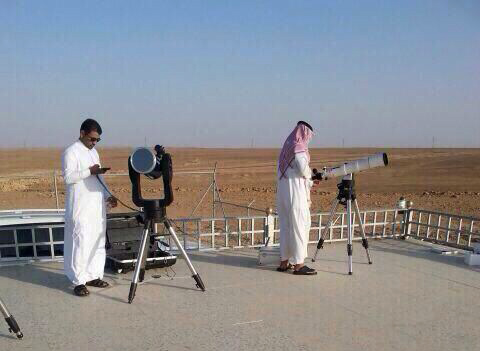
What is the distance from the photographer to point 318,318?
4145mm

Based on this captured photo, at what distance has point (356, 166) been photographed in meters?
5.66

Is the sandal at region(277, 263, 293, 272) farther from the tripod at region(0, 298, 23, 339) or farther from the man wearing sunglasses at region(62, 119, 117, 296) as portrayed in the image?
the tripod at region(0, 298, 23, 339)

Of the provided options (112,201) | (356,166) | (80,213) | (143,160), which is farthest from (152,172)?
(356,166)

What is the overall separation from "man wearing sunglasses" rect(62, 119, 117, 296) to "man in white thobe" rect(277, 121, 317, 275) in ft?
6.80

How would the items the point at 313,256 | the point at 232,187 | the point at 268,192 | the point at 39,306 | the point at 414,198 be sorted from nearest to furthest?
the point at 39,306 < the point at 313,256 < the point at 414,198 < the point at 268,192 < the point at 232,187

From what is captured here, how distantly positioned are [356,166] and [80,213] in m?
3.24

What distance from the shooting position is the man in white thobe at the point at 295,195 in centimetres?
538

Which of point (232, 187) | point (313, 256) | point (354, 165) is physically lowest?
point (232, 187)

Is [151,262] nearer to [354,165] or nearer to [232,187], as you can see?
[354,165]

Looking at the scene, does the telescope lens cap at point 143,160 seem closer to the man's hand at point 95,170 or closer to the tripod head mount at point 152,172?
the tripod head mount at point 152,172

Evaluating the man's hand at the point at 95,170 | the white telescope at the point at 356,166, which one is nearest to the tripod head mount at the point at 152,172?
the man's hand at the point at 95,170

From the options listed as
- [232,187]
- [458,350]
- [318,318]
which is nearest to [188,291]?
[318,318]

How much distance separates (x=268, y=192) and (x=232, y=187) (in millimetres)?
3188

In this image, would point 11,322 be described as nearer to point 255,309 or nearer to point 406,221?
point 255,309
